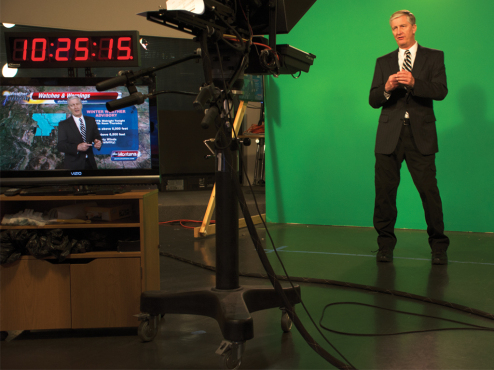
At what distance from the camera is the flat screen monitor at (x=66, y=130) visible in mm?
1811

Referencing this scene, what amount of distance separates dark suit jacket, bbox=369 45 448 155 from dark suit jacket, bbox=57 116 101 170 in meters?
1.78

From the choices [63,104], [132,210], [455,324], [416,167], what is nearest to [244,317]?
[132,210]

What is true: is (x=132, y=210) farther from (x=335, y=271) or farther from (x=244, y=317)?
(x=335, y=271)

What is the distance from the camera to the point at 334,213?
4.30 meters

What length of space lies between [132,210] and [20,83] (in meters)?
0.68

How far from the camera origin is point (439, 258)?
107 inches

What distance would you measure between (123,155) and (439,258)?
1.97 meters

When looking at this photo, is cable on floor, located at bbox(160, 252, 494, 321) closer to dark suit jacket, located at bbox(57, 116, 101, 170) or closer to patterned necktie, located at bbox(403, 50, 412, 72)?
dark suit jacket, located at bbox(57, 116, 101, 170)

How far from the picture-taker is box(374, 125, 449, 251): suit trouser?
2.72 meters

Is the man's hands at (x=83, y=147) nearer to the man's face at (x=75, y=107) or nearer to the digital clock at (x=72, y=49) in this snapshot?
the man's face at (x=75, y=107)

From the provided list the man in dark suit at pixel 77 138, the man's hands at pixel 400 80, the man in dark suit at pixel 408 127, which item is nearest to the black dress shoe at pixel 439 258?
the man in dark suit at pixel 408 127

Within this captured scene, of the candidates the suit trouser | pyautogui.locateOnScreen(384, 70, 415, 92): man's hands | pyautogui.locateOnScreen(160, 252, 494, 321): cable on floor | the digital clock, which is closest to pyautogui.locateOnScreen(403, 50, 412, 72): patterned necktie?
→ pyautogui.locateOnScreen(384, 70, 415, 92): man's hands

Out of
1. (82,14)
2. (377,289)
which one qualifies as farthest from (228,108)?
(82,14)

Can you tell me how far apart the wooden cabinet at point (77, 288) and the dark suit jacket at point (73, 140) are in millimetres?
197
